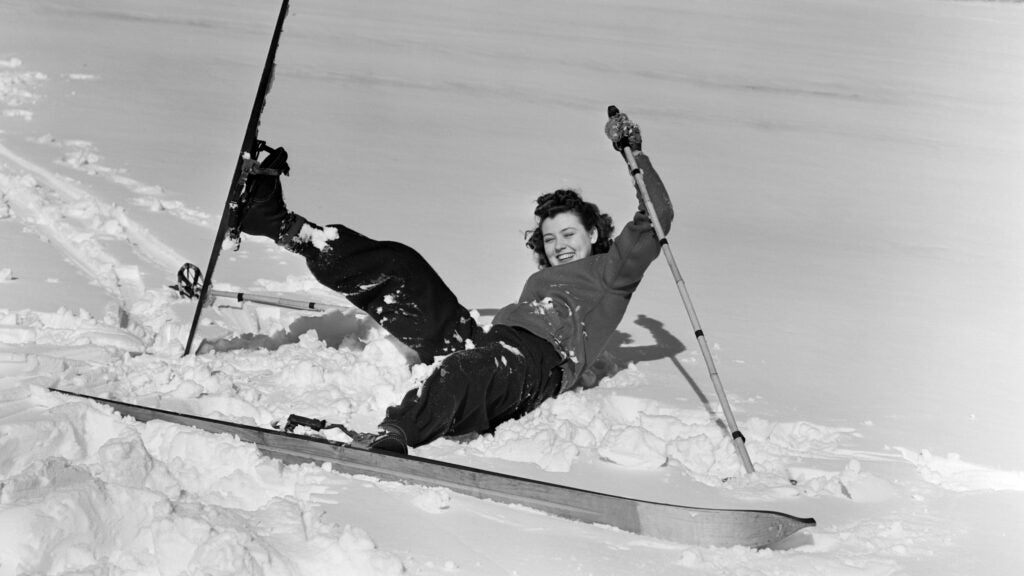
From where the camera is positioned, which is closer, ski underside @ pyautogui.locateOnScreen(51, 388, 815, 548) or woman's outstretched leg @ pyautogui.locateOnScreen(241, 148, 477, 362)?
ski underside @ pyautogui.locateOnScreen(51, 388, 815, 548)

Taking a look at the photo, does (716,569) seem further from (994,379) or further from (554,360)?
(994,379)

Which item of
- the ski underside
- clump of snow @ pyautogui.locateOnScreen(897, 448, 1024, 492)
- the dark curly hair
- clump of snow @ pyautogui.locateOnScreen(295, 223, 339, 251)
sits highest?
the dark curly hair

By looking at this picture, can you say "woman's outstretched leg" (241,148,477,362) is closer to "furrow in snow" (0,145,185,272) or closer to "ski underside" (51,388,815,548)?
"ski underside" (51,388,815,548)

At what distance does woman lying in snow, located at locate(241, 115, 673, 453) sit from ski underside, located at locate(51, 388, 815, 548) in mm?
565

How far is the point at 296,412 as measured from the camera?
12.4 ft

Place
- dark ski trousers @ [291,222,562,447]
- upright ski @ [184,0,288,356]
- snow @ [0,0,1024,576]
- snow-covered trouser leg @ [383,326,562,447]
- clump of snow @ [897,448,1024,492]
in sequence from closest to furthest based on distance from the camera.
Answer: snow @ [0,0,1024,576] < snow-covered trouser leg @ [383,326,562,447] < clump of snow @ [897,448,1024,492] < dark ski trousers @ [291,222,562,447] < upright ski @ [184,0,288,356]

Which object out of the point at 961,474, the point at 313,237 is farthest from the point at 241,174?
the point at 961,474

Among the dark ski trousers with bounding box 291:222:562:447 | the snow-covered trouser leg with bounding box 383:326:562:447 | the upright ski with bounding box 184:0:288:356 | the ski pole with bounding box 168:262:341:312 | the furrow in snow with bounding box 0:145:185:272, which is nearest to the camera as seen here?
the snow-covered trouser leg with bounding box 383:326:562:447

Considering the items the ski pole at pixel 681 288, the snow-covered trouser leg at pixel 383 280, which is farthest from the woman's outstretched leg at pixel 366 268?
the ski pole at pixel 681 288

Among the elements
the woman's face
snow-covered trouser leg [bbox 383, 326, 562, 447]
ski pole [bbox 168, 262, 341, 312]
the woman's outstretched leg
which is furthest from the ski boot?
the woman's face

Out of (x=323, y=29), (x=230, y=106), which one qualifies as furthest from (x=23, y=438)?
(x=323, y=29)

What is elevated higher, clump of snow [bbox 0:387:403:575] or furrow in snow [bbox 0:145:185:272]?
furrow in snow [bbox 0:145:185:272]

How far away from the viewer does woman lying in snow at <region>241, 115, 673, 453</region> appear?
3.89 metres

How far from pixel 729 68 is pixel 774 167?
17.1 feet
